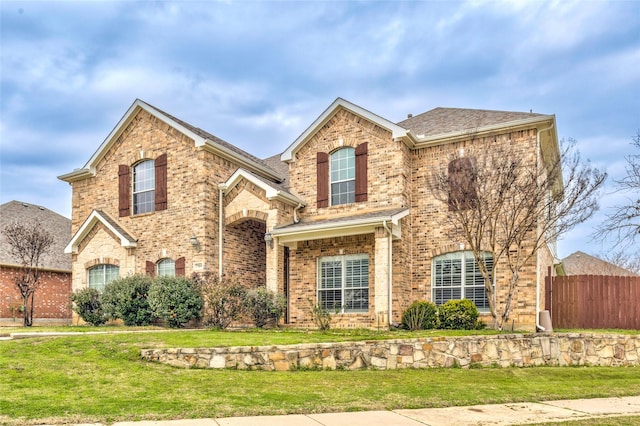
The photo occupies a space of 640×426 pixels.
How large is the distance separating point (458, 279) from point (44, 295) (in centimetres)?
1907

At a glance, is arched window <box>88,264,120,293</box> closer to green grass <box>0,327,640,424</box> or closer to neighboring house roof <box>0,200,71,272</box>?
neighboring house roof <box>0,200,71,272</box>

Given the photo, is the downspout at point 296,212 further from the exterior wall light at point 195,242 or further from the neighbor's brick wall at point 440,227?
the neighbor's brick wall at point 440,227

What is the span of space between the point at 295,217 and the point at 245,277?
3.39 meters

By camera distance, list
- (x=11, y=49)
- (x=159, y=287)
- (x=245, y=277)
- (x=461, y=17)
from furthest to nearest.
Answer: (x=245, y=277)
(x=159, y=287)
(x=11, y=49)
(x=461, y=17)

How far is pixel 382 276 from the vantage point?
53.3 feet

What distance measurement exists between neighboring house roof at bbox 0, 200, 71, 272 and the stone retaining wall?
17508 millimetres

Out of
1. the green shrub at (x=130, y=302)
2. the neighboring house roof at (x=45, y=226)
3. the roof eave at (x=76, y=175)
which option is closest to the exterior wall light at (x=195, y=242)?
the green shrub at (x=130, y=302)

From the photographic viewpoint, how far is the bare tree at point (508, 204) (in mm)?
14680

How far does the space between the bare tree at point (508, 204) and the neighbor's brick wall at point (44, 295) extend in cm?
1782

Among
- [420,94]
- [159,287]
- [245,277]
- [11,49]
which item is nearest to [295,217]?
[245,277]

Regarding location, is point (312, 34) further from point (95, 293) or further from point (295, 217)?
point (95, 293)

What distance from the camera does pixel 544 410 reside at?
24.5 ft

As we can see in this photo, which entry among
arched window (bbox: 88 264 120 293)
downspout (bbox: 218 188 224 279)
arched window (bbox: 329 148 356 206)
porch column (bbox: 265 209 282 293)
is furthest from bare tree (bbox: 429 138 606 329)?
arched window (bbox: 88 264 120 293)

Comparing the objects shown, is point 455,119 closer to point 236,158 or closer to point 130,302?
point 236,158
